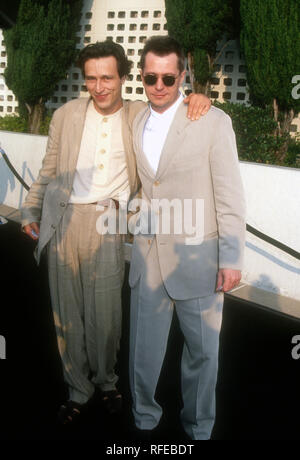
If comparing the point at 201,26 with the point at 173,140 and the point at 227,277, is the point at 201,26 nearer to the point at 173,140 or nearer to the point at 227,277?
the point at 173,140

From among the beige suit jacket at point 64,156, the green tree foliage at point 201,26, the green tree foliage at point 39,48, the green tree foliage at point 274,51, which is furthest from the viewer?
the green tree foliage at point 39,48

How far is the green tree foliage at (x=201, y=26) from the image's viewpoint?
759 cm

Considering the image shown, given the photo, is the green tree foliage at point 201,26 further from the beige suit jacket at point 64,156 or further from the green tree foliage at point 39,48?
the beige suit jacket at point 64,156

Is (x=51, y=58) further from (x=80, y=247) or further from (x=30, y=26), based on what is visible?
(x=80, y=247)

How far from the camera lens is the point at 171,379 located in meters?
3.01

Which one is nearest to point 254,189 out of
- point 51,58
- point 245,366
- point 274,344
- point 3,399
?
point 274,344

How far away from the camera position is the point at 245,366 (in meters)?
3.25

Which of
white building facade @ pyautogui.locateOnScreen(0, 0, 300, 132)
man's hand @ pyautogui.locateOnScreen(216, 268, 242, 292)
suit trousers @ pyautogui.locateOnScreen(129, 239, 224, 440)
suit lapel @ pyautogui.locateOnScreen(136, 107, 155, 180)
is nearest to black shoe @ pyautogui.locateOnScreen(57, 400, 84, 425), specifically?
suit trousers @ pyautogui.locateOnScreen(129, 239, 224, 440)

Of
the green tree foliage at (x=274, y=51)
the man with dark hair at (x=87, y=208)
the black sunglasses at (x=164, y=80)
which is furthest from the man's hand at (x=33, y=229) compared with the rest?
the green tree foliage at (x=274, y=51)

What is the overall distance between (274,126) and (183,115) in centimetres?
547

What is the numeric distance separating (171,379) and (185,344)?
0.91 meters

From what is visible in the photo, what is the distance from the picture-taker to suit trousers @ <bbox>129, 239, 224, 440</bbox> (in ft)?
6.96

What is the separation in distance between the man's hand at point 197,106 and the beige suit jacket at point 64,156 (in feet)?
1.47

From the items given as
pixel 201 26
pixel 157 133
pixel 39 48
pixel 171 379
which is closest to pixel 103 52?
pixel 157 133
